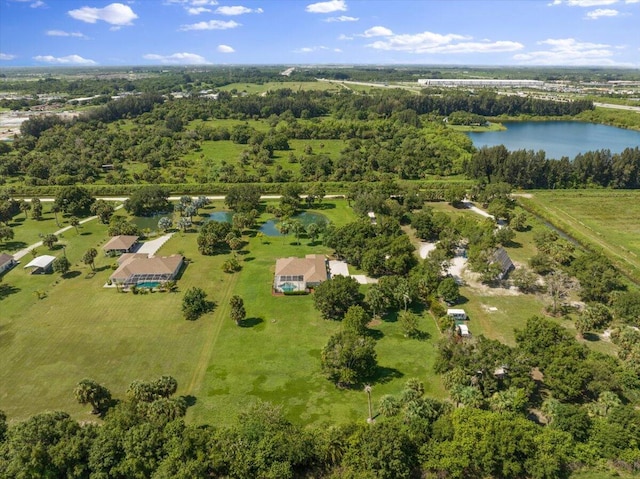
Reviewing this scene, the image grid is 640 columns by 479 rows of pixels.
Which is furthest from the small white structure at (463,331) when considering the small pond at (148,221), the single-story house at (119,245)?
the small pond at (148,221)

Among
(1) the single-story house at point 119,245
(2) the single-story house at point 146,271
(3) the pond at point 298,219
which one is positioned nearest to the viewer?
(2) the single-story house at point 146,271

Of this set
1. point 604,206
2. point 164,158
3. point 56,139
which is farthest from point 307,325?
point 56,139

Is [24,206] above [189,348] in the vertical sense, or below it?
above

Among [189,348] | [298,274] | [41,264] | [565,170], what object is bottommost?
[189,348]

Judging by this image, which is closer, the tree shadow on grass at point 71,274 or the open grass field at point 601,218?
the tree shadow on grass at point 71,274

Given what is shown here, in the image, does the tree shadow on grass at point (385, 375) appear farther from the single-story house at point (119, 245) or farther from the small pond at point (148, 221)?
the small pond at point (148, 221)

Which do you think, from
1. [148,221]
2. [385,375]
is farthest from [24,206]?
[385,375]

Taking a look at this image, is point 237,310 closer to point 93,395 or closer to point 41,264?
point 93,395
